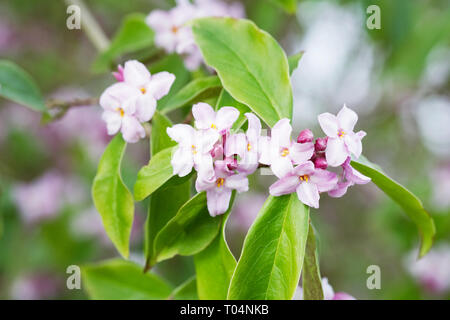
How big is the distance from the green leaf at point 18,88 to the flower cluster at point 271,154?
1.58ft

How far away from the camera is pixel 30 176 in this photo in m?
2.62

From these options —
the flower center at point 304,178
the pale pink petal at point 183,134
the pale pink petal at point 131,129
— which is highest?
the pale pink petal at point 131,129

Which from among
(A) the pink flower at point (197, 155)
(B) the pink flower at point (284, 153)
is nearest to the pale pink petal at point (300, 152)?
(B) the pink flower at point (284, 153)

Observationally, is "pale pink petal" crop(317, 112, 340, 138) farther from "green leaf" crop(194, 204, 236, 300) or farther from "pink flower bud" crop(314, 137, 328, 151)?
"green leaf" crop(194, 204, 236, 300)

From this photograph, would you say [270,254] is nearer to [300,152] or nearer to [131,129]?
[300,152]

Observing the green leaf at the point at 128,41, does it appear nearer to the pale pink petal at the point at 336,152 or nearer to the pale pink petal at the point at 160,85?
the pale pink petal at the point at 160,85

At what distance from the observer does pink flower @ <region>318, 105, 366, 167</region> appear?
2.39ft

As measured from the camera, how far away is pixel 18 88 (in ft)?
3.75

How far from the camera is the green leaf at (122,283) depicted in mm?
1124

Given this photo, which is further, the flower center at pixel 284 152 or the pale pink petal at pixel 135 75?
the pale pink petal at pixel 135 75

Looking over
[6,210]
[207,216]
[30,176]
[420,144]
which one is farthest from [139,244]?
[420,144]

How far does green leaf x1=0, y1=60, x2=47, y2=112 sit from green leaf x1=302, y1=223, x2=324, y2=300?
2.12 feet
